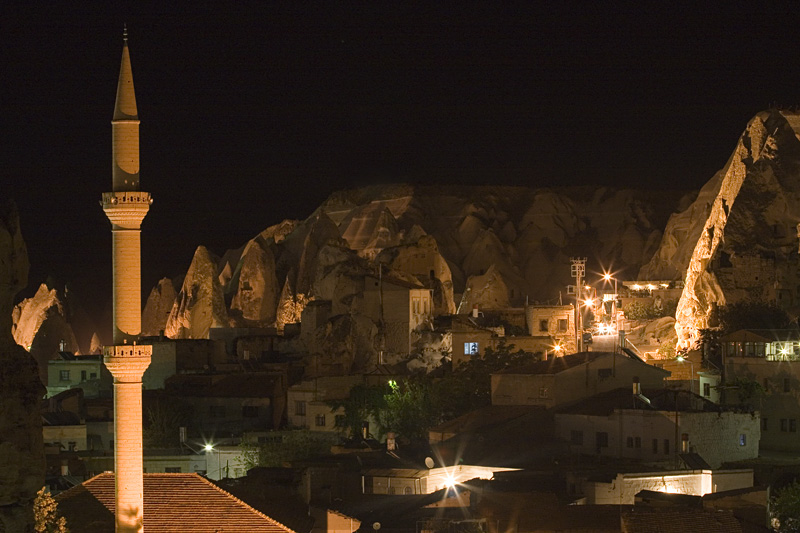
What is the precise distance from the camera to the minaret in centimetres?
3145

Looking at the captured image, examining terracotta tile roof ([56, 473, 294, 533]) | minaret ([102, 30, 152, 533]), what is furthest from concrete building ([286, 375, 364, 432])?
minaret ([102, 30, 152, 533])

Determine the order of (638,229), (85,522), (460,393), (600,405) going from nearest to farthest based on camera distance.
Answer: (85,522) → (600,405) → (460,393) → (638,229)

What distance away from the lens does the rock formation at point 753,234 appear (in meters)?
66.5

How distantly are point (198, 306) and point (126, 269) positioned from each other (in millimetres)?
60522

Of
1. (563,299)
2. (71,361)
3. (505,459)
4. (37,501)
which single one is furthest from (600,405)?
(563,299)

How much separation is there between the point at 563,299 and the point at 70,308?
96.7 feet

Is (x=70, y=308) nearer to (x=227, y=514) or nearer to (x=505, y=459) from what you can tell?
(x=505, y=459)

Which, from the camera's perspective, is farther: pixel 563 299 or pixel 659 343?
pixel 563 299

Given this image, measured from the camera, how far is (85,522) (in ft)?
101

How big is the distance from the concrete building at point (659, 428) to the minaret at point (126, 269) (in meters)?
16.5

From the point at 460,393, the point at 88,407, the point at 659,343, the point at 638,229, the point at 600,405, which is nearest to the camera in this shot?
the point at 600,405

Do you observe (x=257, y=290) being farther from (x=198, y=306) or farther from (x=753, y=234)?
(x=753, y=234)

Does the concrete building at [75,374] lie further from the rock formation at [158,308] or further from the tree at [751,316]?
the tree at [751,316]

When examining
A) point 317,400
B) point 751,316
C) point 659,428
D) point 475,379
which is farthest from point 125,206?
point 751,316
